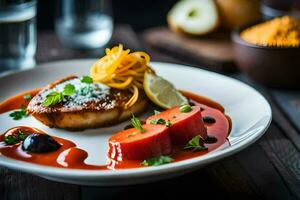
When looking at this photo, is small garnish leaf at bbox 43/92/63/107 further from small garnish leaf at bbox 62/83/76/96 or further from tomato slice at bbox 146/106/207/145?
tomato slice at bbox 146/106/207/145

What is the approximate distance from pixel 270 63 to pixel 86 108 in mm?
1173

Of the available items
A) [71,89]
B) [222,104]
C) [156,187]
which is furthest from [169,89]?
[156,187]

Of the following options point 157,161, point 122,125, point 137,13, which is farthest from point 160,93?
point 137,13

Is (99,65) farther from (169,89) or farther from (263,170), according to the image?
(263,170)

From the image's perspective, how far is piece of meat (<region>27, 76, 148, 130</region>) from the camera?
2.04 metres

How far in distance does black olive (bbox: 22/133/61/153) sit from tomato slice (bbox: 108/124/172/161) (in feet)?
0.65

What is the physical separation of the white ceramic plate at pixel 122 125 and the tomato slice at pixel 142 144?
0.25 feet

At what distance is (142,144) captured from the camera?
1.72 meters

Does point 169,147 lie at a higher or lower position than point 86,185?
higher

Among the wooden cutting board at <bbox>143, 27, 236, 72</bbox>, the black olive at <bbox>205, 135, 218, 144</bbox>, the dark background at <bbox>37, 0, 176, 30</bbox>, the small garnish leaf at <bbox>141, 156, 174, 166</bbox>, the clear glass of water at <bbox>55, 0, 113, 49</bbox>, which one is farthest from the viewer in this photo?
the dark background at <bbox>37, 0, 176, 30</bbox>

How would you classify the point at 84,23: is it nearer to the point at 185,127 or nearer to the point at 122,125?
the point at 122,125

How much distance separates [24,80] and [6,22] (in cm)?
55

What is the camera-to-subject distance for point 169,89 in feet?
7.49

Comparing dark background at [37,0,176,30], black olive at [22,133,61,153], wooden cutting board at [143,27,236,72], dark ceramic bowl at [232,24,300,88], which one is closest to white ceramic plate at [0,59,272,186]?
black olive at [22,133,61,153]
